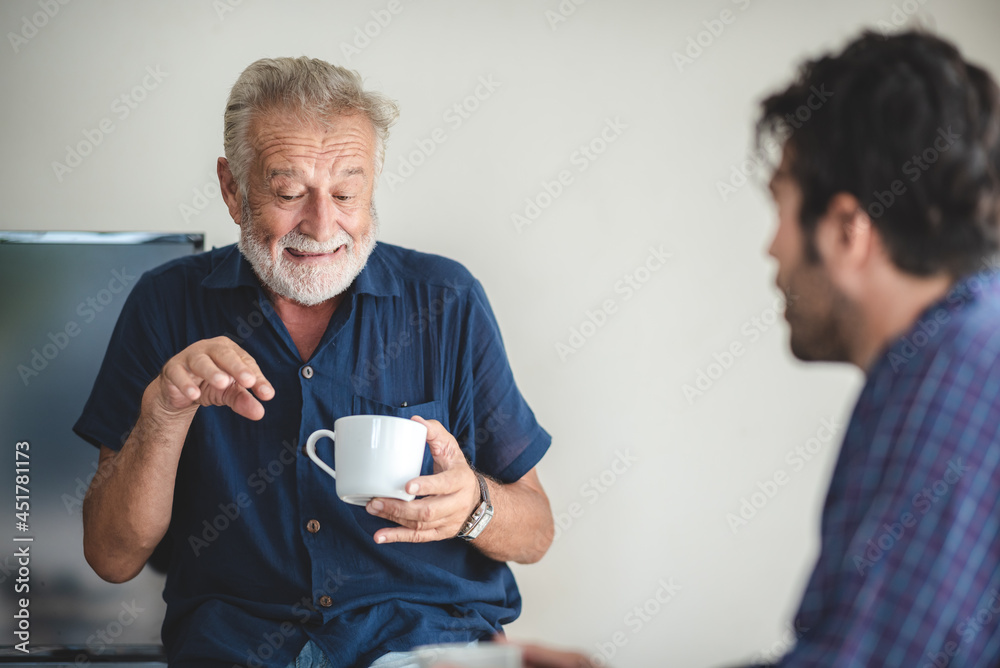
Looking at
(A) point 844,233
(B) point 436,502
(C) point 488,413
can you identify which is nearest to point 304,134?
(C) point 488,413

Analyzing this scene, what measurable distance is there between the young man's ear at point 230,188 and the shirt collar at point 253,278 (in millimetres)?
83

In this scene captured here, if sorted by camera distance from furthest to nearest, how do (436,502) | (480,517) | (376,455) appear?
(480,517), (436,502), (376,455)

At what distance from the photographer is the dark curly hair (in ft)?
3.18

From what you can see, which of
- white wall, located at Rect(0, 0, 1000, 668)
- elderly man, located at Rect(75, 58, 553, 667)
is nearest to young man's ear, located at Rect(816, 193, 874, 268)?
elderly man, located at Rect(75, 58, 553, 667)

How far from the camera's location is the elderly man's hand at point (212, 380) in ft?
4.32

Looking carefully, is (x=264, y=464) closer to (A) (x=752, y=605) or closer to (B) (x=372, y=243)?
(B) (x=372, y=243)

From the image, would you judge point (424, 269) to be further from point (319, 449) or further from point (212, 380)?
point (212, 380)

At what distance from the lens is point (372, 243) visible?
5.76 feet

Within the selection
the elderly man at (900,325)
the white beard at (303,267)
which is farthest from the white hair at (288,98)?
the elderly man at (900,325)

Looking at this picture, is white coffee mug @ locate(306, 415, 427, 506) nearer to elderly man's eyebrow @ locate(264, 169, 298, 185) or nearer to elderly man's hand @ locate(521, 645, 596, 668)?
elderly man's hand @ locate(521, 645, 596, 668)

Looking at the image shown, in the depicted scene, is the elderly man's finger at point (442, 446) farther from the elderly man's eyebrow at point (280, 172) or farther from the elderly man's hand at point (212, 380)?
the elderly man's eyebrow at point (280, 172)

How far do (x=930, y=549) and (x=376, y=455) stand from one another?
2.44 feet

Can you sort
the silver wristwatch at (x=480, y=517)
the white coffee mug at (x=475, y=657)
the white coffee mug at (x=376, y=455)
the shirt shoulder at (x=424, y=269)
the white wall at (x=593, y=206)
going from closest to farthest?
the white coffee mug at (x=475, y=657) < the white coffee mug at (x=376, y=455) < the silver wristwatch at (x=480, y=517) < the shirt shoulder at (x=424, y=269) < the white wall at (x=593, y=206)

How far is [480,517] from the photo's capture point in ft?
5.01
